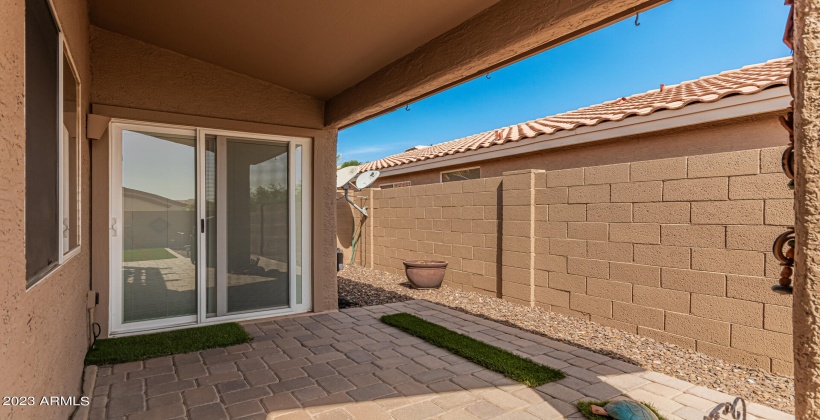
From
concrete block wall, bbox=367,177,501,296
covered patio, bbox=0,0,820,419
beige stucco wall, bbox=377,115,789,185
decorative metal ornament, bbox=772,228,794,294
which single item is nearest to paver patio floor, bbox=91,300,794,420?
covered patio, bbox=0,0,820,419

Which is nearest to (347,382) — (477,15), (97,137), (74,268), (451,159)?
(74,268)

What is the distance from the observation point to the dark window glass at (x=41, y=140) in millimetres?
1835

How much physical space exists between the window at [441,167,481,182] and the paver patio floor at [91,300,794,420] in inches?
228

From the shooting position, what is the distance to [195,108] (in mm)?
4984

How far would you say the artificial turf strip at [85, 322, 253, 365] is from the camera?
13.0 feet

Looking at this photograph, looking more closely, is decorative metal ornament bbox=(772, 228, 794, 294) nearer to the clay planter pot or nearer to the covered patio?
the covered patio

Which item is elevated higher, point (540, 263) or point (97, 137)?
point (97, 137)

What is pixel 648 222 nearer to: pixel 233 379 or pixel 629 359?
pixel 629 359

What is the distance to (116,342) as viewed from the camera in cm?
437

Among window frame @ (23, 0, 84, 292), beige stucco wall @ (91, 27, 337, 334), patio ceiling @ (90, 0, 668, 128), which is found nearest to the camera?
window frame @ (23, 0, 84, 292)

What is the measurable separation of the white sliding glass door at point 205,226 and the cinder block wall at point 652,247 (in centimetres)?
313

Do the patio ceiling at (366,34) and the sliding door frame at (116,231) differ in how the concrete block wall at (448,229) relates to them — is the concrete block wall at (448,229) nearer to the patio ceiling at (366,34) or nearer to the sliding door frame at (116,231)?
the patio ceiling at (366,34)

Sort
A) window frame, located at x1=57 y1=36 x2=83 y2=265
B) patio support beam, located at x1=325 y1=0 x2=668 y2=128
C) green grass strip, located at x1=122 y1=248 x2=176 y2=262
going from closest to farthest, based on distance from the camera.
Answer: window frame, located at x1=57 y1=36 x2=83 y2=265 → patio support beam, located at x1=325 y1=0 x2=668 y2=128 → green grass strip, located at x1=122 y1=248 x2=176 y2=262

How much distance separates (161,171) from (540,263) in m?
5.14
